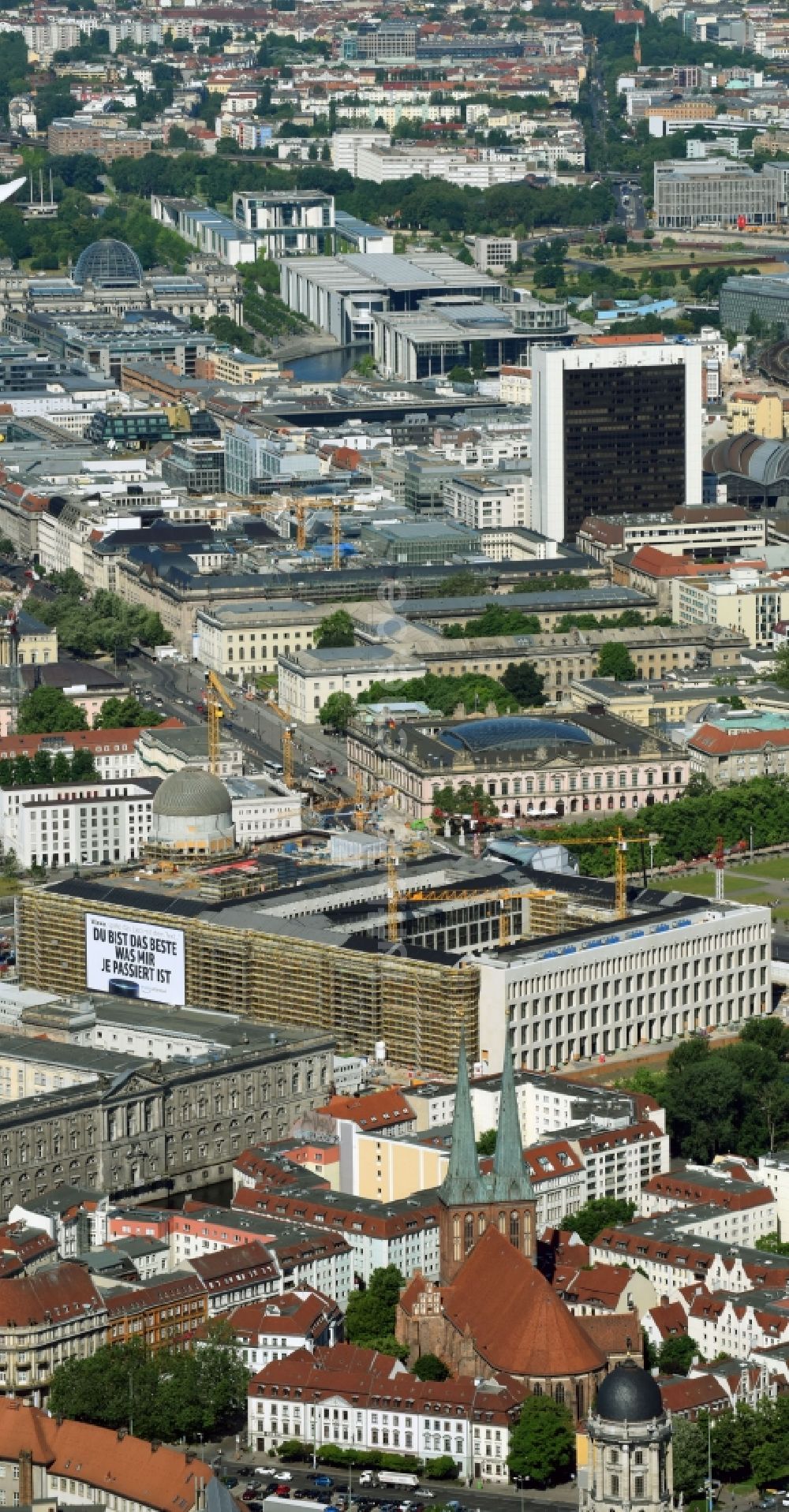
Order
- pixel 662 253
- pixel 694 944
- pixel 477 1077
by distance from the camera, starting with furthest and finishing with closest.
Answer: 1. pixel 662 253
2. pixel 694 944
3. pixel 477 1077

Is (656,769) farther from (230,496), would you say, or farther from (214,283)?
(214,283)

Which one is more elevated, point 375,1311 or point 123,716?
point 375,1311

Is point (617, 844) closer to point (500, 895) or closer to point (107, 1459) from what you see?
point (500, 895)

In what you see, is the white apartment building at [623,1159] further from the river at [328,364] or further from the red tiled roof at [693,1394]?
the river at [328,364]

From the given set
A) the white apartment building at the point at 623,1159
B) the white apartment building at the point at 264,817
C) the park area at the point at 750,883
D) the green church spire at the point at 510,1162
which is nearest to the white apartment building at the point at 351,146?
the park area at the point at 750,883

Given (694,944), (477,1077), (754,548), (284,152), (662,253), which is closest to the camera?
(477,1077)

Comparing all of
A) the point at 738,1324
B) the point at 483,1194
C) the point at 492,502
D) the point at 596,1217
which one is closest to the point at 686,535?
the point at 492,502

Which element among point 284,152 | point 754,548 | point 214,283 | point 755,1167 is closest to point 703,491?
point 754,548

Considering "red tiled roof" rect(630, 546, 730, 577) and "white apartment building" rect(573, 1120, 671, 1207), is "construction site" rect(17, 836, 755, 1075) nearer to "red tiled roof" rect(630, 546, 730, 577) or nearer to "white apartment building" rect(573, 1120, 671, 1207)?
"white apartment building" rect(573, 1120, 671, 1207)
